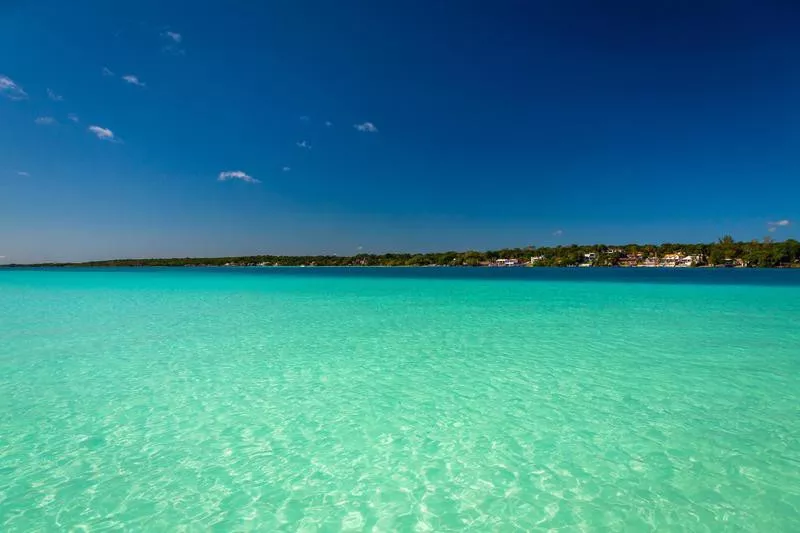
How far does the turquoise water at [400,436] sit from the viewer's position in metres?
3.57

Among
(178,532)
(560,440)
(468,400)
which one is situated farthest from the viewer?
(468,400)

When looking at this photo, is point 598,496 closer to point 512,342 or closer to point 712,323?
point 512,342

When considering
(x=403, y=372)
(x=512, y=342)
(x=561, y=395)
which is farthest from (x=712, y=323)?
(x=403, y=372)

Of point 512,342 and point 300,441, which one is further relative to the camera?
point 512,342

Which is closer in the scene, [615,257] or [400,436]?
[400,436]

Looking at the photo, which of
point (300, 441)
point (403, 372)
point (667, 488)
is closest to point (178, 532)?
point (300, 441)

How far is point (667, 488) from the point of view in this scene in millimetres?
3867

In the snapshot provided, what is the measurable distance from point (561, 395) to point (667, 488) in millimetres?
2610

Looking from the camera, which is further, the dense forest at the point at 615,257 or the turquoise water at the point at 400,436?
the dense forest at the point at 615,257

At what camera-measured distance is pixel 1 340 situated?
11.1m

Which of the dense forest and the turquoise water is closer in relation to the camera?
the turquoise water

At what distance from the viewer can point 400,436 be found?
5.10 m

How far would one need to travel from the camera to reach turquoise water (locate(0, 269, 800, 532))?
3.57 m

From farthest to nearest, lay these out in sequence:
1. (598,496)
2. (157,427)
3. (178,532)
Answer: (157,427) → (598,496) → (178,532)
